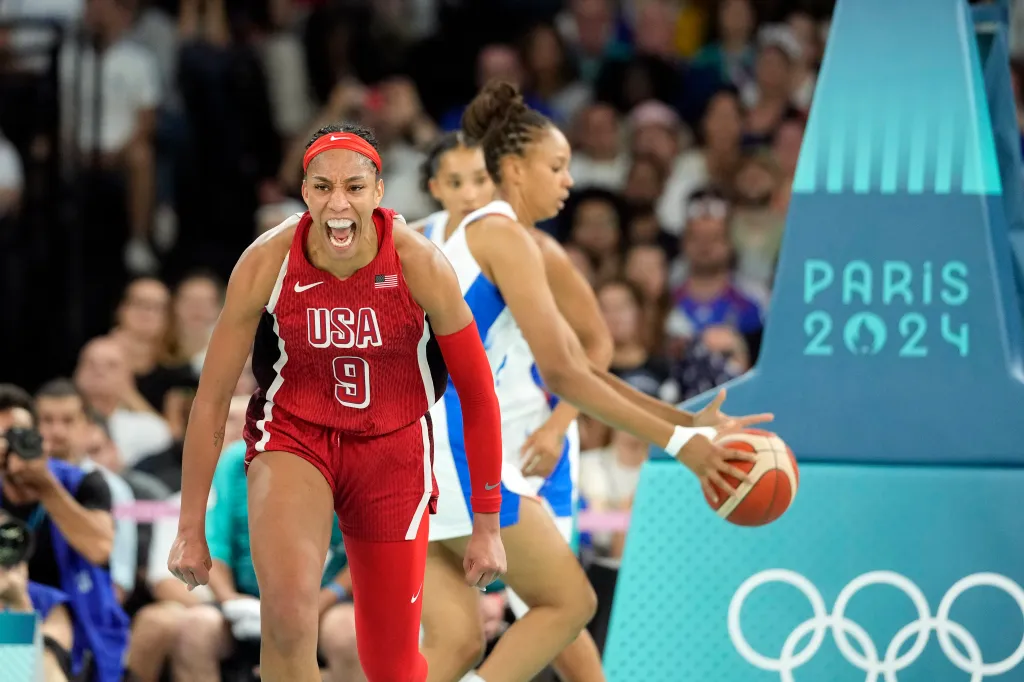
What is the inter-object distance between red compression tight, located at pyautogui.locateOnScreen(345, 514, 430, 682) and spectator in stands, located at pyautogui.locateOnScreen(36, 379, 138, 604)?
2.69 metres

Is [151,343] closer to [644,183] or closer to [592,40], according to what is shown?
[644,183]

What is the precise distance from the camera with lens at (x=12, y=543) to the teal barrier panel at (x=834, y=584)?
7.02ft

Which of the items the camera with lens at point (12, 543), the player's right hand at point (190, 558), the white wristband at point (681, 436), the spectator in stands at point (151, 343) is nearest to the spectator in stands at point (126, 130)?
the spectator in stands at point (151, 343)

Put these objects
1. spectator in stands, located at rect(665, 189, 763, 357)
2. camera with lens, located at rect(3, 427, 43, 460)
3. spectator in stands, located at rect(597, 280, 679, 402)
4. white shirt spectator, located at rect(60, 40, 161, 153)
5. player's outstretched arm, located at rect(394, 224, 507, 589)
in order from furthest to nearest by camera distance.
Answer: white shirt spectator, located at rect(60, 40, 161, 153)
spectator in stands, located at rect(665, 189, 763, 357)
spectator in stands, located at rect(597, 280, 679, 402)
camera with lens, located at rect(3, 427, 43, 460)
player's outstretched arm, located at rect(394, 224, 507, 589)

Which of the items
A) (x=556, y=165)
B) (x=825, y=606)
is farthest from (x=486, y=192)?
(x=825, y=606)

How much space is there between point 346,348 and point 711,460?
1316mm

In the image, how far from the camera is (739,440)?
16.7 feet

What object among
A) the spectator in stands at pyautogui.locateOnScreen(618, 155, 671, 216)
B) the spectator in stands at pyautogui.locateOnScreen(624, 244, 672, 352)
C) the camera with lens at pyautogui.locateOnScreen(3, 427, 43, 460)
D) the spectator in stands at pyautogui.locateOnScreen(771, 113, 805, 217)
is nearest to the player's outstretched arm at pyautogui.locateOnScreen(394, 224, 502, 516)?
the camera with lens at pyautogui.locateOnScreen(3, 427, 43, 460)

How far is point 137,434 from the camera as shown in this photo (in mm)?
8453

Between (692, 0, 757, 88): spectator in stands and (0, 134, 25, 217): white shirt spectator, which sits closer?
(0, 134, 25, 217): white shirt spectator

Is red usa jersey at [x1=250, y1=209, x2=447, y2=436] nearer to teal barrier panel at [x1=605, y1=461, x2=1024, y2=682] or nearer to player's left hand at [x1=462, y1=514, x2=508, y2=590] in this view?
→ player's left hand at [x1=462, y1=514, x2=508, y2=590]

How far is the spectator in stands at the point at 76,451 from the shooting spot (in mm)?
7012

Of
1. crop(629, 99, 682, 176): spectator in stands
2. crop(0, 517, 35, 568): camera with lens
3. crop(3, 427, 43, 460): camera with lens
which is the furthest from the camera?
crop(629, 99, 682, 176): spectator in stands

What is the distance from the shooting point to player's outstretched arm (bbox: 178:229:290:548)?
4336 millimetres
